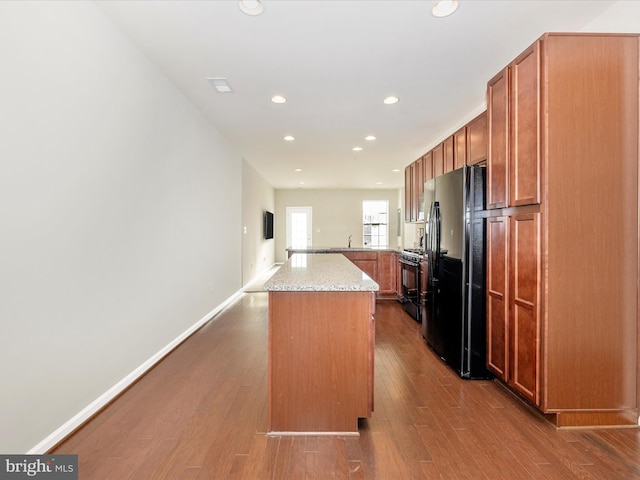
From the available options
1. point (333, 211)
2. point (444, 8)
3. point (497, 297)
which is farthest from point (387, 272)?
point (333, 211)

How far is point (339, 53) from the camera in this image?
2621 millimetres

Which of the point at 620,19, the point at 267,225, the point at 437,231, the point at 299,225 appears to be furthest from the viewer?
the point at 299,225

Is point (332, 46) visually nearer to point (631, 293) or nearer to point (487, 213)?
point (487, 213)

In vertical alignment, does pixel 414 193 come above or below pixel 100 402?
above

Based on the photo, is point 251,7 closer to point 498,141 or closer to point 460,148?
point 498,141

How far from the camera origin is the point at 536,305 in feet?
6.61

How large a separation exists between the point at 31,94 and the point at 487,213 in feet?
9.83

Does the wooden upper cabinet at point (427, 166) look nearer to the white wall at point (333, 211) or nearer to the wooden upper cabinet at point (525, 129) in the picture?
the wooden upper cabinet at point (525, 129)

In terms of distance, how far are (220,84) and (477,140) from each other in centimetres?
266

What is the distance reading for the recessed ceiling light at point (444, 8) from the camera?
6.73ft

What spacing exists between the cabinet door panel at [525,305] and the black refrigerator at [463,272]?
37 cm

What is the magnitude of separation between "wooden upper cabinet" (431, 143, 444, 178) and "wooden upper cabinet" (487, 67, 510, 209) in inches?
72.4

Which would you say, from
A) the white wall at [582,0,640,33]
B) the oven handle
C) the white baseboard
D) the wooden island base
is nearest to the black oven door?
the oven handle

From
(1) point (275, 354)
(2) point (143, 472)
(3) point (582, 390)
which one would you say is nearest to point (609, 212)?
(3) point (582, 390)
